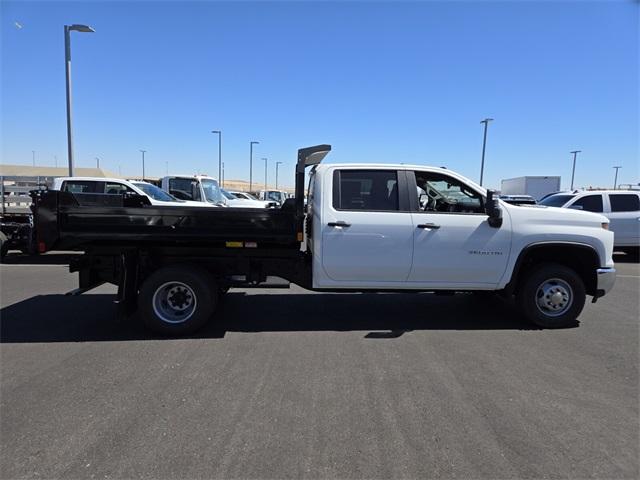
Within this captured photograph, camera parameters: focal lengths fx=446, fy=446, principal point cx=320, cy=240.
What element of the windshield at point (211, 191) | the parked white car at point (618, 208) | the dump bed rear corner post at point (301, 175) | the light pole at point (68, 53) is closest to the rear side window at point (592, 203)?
the parked white car at point (618, 208)

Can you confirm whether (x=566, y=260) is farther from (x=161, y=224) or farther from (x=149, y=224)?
(x=149, y=224)

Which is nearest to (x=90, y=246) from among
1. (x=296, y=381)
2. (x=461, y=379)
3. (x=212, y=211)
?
(x=212, y=211)

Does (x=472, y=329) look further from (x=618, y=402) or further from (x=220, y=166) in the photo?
(x=220, y=166)

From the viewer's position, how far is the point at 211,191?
577 inches

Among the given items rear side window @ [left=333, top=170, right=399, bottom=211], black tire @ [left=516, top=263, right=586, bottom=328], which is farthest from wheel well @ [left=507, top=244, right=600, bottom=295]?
rear side window @ [left=333, top=170, right=399, bottom=211]

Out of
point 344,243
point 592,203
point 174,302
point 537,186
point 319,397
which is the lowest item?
point 319,397

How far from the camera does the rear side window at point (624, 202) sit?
12172 millimetres

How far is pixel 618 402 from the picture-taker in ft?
12.3

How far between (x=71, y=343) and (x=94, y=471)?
266cm

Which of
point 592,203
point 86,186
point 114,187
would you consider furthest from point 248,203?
point 592,203

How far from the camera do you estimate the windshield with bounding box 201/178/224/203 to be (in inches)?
560

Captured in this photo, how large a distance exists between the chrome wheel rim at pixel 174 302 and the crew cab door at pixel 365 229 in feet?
5.10

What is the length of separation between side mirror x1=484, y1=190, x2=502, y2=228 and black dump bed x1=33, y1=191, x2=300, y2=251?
7.63 ft

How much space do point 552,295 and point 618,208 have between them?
8491 mm
